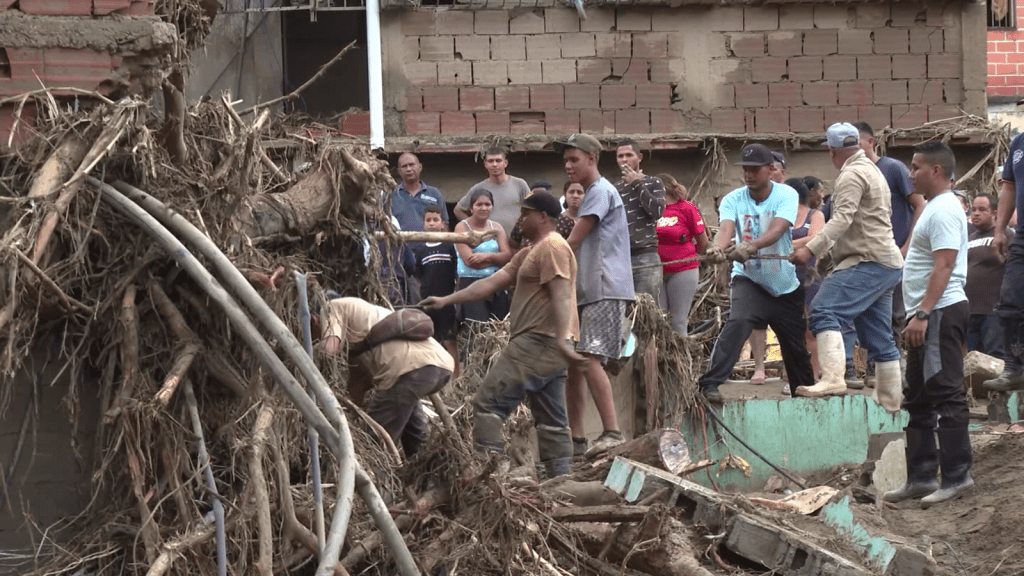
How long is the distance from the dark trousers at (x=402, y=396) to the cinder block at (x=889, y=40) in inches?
394

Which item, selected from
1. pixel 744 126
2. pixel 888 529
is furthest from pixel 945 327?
pixel 744 126

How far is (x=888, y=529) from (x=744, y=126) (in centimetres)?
868

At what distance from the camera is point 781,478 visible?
403 inches

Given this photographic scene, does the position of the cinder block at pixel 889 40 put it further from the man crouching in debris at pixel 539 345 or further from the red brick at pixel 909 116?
the man crouching in debris at pixel 539 345

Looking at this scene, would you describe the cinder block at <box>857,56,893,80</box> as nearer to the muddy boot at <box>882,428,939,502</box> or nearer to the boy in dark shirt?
the boy in dark shirt

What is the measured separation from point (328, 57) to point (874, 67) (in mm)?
8481

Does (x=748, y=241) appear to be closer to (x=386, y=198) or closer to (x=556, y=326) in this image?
(x=556, y=326)

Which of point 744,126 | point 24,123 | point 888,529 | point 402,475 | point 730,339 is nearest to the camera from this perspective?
point 24,123

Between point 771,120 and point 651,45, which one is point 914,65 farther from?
point 651,45

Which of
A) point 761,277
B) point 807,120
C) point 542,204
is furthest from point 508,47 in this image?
point 542,204

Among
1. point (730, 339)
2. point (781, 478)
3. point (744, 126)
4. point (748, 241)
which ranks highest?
point (744, 126)

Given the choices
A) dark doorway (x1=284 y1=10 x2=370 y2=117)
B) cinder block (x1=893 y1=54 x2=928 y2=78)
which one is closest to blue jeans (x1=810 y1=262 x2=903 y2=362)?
cinder block (x1=893 y1=54 x2=928 y2=78)

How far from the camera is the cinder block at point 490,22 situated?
15.8m

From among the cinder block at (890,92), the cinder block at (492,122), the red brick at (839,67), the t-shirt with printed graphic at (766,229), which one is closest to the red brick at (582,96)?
the cinder block at (492,122)
